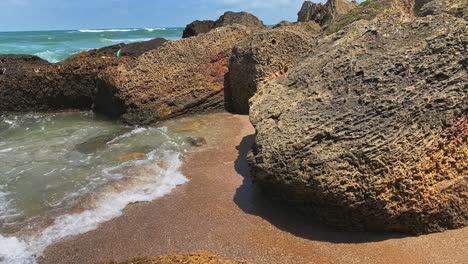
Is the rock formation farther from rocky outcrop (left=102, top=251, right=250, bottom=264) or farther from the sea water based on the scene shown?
rocky outcrop (left=102, top=251, right=250, bottom=264)

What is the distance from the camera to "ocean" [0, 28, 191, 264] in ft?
16.1

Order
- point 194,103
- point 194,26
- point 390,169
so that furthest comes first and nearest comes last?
point 194,26
point 194,103
point 390,169

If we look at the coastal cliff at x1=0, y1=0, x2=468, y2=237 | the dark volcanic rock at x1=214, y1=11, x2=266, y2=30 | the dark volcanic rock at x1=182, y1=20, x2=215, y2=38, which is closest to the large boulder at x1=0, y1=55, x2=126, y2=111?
the coastal cliff at x1=0, y1=0, x2=468, y2=237

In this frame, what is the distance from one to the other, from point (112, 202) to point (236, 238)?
1.79 metres

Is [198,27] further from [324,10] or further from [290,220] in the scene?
[290,220]

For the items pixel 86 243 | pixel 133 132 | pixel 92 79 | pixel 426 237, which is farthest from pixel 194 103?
pixel 426 237

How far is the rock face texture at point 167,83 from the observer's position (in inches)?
378

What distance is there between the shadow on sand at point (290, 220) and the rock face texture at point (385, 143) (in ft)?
0.36

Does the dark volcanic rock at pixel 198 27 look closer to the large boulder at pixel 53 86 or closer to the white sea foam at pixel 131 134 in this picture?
the large boulder at pixel 53 86

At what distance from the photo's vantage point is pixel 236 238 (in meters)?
4.52

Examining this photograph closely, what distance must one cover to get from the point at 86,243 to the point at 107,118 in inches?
236

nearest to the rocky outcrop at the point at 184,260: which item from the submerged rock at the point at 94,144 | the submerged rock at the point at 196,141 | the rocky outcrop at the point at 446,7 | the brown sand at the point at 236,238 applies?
the brown sand at the point at 236,238

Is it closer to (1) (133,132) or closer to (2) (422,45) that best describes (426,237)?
(2) (422,45)

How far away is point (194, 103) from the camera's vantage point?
9.80 metres
